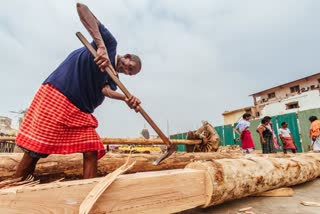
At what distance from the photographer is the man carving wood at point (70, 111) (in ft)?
5.01

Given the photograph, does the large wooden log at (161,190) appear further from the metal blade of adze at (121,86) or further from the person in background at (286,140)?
the person in background at (286,140)

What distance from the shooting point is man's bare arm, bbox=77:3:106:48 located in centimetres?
162

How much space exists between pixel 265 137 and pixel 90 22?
6.75 m

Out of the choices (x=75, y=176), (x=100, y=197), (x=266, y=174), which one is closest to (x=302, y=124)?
(x=266, y=174)

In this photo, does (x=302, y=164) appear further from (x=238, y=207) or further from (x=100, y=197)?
(x=100, y=197)

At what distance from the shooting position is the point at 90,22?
164 cm

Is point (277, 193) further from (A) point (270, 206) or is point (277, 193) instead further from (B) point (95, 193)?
(B) point (95, 193)

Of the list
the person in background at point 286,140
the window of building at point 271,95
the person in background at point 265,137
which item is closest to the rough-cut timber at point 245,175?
the person in background at point 265,137

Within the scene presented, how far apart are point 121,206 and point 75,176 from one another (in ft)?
5.13

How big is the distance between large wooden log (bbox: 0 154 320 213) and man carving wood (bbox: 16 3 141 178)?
489mm

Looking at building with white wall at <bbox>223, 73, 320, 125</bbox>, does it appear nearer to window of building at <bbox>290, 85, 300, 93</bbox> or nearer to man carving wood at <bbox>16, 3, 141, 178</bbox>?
window of building at <bbox>290, 85, 300, 93</bbox>

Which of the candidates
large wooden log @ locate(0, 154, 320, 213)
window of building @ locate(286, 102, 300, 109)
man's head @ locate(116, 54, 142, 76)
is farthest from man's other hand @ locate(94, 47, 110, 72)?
window of building @ locate(286, 102, 300, 109)

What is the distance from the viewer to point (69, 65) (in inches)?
67.2

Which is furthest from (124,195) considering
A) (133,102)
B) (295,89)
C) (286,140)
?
(295,89)
